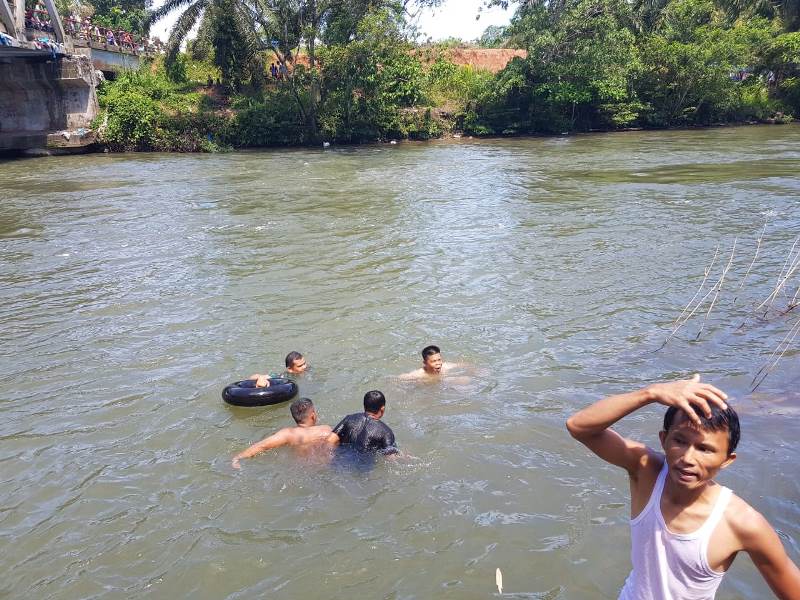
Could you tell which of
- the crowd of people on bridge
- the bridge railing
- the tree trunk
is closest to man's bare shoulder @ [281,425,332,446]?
the tree trunk

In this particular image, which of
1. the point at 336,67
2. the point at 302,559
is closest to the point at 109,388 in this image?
the point at 302,559

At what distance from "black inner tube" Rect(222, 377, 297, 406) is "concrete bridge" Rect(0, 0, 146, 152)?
98.6ft


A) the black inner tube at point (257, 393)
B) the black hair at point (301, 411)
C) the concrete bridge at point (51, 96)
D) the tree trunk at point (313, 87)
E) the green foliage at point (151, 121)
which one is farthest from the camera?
the tree trunk at point (313, 87)

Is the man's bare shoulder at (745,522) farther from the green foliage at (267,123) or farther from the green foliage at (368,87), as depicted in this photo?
the green foliage at (267,123)

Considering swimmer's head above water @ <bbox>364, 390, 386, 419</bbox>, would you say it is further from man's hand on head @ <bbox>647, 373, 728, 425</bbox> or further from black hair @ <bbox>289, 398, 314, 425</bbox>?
man's hand on head @ <bbox>647, 373, 728, 425</bbox>

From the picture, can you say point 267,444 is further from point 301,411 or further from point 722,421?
point 722,421

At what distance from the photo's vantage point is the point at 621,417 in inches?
103

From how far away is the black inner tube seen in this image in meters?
7.23

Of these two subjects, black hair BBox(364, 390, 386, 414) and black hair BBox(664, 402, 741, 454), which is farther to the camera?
black hair BBox(364, 390, 386, 414)

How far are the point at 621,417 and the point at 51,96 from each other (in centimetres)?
3837

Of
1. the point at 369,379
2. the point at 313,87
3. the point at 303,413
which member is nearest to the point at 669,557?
the point at 303,413

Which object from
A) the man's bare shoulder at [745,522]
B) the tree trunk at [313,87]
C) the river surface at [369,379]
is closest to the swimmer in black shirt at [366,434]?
the river surface at [369,379]

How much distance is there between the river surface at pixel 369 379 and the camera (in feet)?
16.3

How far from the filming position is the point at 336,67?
116 ft
